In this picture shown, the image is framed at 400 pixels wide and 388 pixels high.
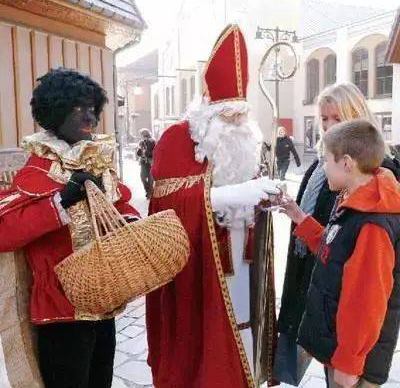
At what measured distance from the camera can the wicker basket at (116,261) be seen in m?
1.51

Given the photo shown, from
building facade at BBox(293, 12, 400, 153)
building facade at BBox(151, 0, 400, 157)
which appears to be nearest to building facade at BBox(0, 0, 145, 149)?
building facade at BBox(151, 0, 400, 157)

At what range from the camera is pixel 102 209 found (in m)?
1.66

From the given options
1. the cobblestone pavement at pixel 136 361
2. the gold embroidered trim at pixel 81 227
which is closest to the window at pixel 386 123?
the cobblestone pavement at pixel 136 361

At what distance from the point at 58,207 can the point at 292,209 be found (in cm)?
101

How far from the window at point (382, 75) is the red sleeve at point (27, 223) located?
1791 cm

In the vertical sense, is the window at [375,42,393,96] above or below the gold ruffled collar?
above

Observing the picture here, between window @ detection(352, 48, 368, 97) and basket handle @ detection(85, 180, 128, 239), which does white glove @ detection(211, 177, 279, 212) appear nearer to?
basket handle @ detection(85, 180, 128, 239)

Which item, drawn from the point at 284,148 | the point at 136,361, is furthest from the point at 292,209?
the point at 284,148

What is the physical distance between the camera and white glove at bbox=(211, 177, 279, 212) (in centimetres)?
220

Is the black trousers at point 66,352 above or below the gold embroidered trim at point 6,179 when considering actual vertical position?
below

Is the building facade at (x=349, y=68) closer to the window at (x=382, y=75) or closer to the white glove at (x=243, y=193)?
the window at (x=382, y=75)

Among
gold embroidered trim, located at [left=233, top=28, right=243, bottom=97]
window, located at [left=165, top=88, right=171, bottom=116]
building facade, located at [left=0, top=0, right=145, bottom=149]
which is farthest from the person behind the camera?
window, located at [left=165, top=88, right=171, bottom=116]

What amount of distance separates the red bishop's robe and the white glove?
0.05 metres

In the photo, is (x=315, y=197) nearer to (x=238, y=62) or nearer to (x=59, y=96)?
(x=238, y=62)
